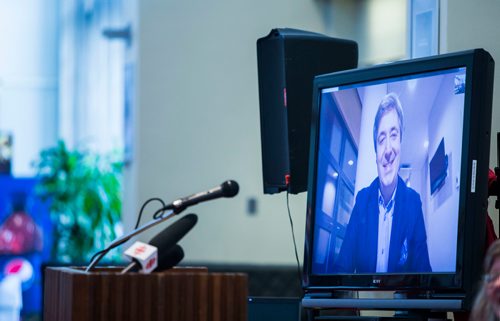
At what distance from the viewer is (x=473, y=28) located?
2.72 meters

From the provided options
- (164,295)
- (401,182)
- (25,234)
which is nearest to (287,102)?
(401,182)

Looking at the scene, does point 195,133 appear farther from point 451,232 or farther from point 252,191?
point 451,232

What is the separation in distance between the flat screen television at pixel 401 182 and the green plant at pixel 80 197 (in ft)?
23.5

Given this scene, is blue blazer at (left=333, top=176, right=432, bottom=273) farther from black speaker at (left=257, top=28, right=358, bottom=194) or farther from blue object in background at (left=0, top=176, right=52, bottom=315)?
blue object in background at (left=0, top=176, right=52, bottom=315)

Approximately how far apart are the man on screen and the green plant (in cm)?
725

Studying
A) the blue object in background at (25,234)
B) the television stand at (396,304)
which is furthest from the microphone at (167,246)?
the blue object in background at (25,234)

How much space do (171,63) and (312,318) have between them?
16.5 feet

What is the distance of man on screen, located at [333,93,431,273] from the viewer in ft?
6.43

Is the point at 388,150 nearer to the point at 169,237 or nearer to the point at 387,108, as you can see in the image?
the point at 387,108

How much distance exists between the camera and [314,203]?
86.4 inches

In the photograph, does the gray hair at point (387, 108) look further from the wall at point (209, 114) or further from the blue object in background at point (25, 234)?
the blue object in background at point (25, 234)

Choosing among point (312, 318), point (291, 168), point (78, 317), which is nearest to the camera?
point (78, 317)

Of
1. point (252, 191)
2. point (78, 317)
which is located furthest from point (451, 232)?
point (252, 191)

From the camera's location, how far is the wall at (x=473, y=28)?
8.79 ft
